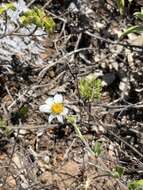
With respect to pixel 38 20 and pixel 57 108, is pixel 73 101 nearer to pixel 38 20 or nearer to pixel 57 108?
pixel 57 108

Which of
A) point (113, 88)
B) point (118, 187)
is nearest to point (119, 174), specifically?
point (118, 187)

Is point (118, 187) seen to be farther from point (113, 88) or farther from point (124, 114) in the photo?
point (113, 88)

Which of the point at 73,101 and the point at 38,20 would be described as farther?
the point at 73,101

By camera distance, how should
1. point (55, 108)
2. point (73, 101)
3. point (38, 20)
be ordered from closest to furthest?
point (38, 20) < point (55, 108) < point (73, 101)

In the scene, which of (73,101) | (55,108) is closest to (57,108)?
(55,108)

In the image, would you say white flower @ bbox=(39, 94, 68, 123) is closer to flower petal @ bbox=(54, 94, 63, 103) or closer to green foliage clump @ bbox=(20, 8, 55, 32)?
flower petal @ bbox=(54, 94, 63, 103)
